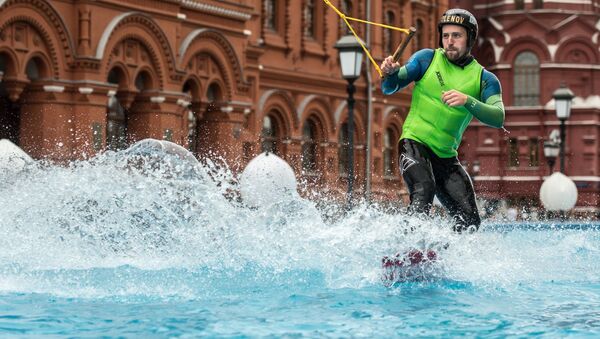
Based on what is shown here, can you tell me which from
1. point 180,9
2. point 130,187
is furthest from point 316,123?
point 130,187

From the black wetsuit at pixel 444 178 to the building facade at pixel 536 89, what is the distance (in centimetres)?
4406

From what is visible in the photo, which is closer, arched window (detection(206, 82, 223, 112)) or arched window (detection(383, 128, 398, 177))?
arched window (detection(206, 82, 223, 112))

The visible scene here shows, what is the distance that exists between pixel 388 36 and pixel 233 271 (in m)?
35.8

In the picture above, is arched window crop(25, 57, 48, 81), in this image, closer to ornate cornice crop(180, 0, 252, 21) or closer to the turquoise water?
ornate cornice crop(180, 0, 252, 21)

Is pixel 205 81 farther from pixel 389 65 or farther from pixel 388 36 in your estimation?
pixel 389 65

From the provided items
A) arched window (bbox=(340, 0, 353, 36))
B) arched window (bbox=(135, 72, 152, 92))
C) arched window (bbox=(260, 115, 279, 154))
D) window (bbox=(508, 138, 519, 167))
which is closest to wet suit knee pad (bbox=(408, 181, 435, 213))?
arched window (bbox=(135, 72, 152, 92))

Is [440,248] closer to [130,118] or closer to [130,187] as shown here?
[130,187]

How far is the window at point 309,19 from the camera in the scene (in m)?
39.2

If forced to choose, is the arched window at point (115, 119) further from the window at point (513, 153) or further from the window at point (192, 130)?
the window at point (513, 153)

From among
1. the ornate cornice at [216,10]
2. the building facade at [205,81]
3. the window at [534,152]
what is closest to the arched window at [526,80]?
the window at [534,152]

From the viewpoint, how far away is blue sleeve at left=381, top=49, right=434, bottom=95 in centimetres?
905

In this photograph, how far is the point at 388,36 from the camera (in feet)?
145

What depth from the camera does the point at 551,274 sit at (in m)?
9.73

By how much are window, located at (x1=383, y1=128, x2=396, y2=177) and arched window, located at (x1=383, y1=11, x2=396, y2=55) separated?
2925mm
